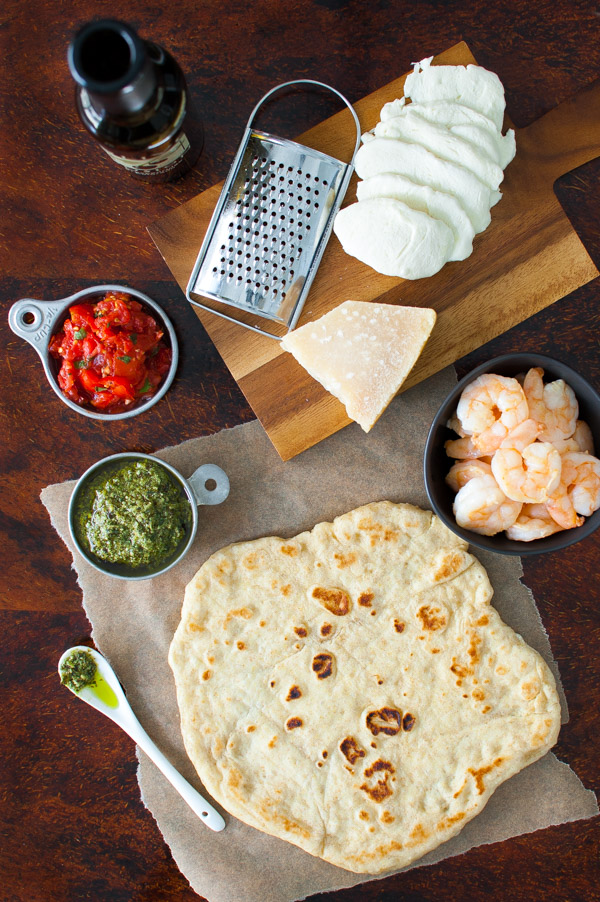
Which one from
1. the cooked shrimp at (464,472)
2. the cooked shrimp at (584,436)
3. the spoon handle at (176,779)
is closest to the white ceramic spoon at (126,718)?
the spoon handle at (176,779)

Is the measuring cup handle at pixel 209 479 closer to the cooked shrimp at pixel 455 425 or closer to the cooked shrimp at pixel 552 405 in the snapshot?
the cooked shrimp at pixel 455 425

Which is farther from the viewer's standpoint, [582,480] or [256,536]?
[256,536]

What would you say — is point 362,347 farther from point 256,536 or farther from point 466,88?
point 466,88

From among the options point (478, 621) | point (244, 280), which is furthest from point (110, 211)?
point (478, 621)

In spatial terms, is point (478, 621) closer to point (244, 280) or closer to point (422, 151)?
point (244, 280)

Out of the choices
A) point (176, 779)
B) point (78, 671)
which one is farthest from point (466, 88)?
point (176, 779)

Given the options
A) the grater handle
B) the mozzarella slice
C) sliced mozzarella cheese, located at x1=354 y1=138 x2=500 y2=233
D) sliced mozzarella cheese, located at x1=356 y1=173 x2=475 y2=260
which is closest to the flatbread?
sliced mozzarella cheese, located at x1=356 y1=173 x2=475 y2=260

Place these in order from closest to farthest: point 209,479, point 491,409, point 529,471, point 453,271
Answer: point 529,471 → point 491,409 → point 453,271 → point 209,479
